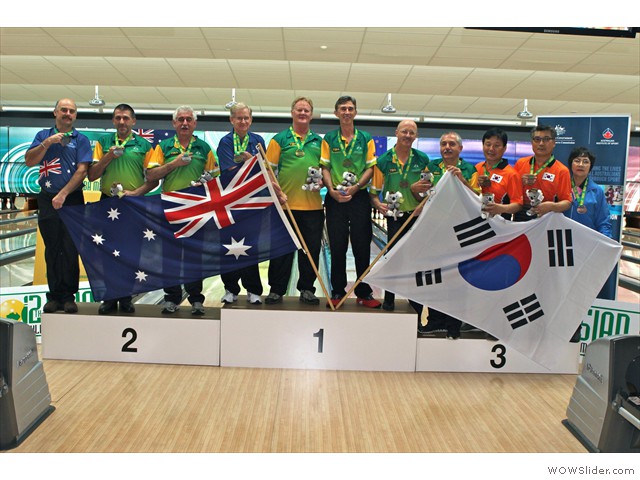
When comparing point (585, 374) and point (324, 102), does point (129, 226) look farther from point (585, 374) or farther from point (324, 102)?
point (324, 102)

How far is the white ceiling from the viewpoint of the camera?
20.7 ft

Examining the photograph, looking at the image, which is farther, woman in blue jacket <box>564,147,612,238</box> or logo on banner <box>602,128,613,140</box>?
logo on banner <box>602,128,613,140</box>

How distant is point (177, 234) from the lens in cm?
355

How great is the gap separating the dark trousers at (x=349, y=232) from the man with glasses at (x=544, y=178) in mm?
1130

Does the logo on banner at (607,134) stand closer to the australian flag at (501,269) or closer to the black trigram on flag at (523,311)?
the australian flag at (501,269)

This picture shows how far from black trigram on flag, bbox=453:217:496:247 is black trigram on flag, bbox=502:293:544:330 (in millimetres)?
490

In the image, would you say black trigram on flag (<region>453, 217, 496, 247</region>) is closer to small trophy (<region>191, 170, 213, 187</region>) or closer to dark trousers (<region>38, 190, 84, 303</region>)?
small trophy (<region>191, 170, 213, 187</region>)

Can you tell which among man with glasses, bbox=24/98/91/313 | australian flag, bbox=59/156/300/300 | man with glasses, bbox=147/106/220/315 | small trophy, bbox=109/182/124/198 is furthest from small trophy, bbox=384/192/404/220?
man with glasses, bbox=24/98/91/313

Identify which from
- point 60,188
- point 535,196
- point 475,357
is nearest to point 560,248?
point 535,196

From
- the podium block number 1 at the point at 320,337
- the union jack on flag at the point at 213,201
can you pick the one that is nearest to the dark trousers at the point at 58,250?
the union jack on flag at the point at 213,201

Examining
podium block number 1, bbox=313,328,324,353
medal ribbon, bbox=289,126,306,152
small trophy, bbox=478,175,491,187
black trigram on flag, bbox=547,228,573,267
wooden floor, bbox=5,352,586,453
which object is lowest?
wooden floor, bbox=5,352,586,453

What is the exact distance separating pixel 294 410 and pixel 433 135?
36.1 ft
